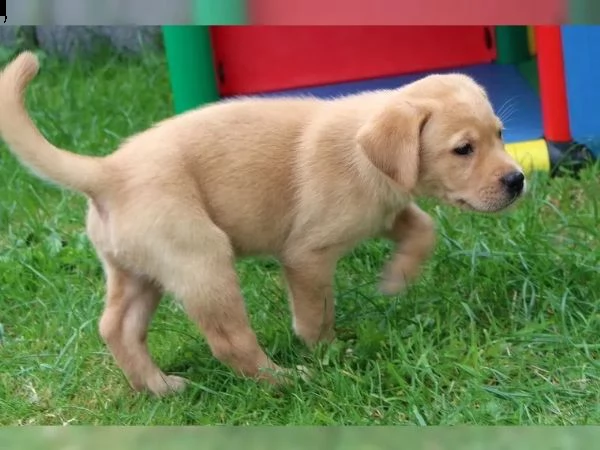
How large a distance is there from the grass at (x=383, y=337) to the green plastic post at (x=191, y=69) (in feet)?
3.10

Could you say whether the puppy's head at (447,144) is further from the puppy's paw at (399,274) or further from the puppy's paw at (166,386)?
the puppy's paw at (166,386)

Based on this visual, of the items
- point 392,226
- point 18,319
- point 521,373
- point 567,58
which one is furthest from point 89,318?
point 567,58

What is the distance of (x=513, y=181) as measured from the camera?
111 inches

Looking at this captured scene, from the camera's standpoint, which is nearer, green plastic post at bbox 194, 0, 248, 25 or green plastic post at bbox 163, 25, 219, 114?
green plastic post at bbox 194, 0, 248, 25

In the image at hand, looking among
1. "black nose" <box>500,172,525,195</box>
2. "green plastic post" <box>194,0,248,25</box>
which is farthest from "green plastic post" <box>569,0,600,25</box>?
"black nose" <box>500,172,525,195</box>

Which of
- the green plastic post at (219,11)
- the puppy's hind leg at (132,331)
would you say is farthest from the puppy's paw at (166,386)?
the green plastic post at (219,11)

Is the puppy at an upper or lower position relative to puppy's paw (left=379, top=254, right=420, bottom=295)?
upper

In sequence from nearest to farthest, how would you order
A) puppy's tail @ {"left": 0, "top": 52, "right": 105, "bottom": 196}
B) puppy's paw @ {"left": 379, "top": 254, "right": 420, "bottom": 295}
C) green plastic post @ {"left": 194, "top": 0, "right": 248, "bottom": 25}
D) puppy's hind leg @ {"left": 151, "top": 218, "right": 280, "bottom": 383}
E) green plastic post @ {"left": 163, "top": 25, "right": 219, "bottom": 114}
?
green plastic post @ {"left": 194, "top": 0, "right": 248, "bottom": 25} < puppy's tail @ {"left": 0, "top": 52, "right": 105, "bottom": 196} < puppy's hind leg @ {"left": 151, "top": 218, "right": 280, "bottom": 383} < puppy's paw @ {"left": 379, "top": 254, "right": 420, "bottom": 295} < green plastic post @ {"left": 163, "top": 25, "right": 219, "bottom": 114}

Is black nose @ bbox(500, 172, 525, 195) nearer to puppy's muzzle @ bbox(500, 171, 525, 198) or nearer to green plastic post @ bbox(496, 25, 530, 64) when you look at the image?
puppy's muzzle @ bbox(500, 171, 525, 198)

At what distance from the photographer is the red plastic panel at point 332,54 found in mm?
5258

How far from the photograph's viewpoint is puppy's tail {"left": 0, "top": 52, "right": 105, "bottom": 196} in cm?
258

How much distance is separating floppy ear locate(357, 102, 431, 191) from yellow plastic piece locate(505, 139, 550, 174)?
1.53 meters

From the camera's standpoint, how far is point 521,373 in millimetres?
2750

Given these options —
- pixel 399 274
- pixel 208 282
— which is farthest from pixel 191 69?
pixel 208 282
